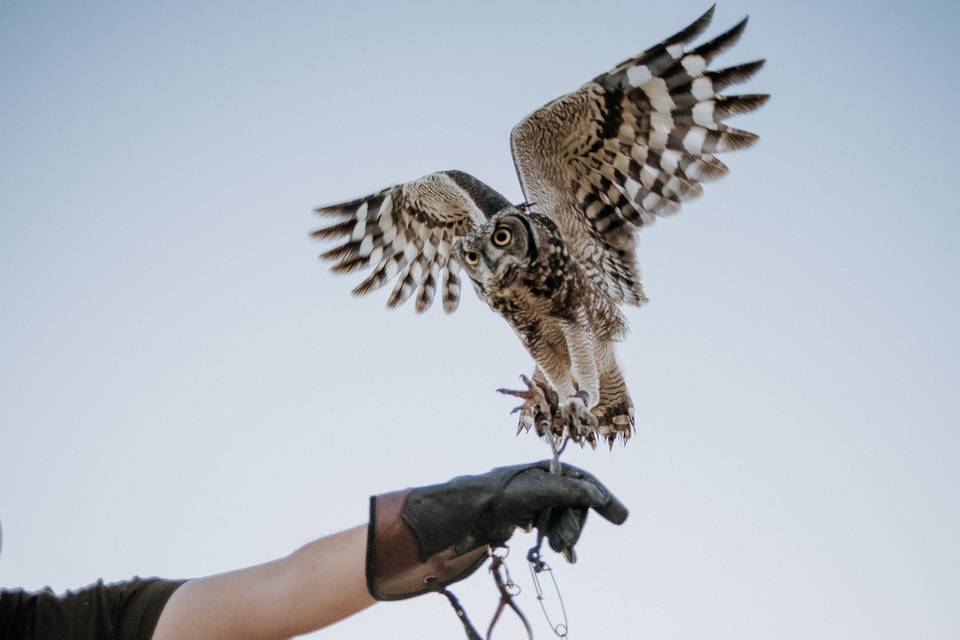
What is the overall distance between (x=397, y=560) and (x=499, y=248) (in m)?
1.34

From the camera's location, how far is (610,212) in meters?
3.25

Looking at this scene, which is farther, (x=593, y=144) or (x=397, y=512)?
(x=593, y=144)

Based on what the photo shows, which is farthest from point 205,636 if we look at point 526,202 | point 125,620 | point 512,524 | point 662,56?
point 662,56

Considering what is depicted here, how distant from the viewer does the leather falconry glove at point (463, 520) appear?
1704 millimetres

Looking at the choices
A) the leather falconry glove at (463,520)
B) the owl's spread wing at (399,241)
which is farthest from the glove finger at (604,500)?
the owl's spread wing at (399,241)

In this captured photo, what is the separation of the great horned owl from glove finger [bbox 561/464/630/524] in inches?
24.3

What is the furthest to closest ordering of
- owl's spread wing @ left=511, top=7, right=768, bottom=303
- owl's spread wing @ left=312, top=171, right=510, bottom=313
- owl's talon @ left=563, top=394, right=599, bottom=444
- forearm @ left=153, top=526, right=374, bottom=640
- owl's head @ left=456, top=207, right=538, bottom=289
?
owl's spread wing @ left=312, top=171, right=510, bottom=313, owl's spread wing @ left=511, top=7, right=768, bottom=303, owl's head @ left=456, top=207, right=538, bottom=289, owl's talon @ left=563, top=394, right=599, bottom=444, forearm @ left=153, top=526, right=374, bottom=640

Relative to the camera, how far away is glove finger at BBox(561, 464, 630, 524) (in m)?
1.83

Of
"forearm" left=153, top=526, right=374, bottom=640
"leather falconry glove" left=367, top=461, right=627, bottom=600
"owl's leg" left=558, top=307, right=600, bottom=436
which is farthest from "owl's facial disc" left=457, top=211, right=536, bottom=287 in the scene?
"forearm" left=153, top=526, right=374, bottom=640

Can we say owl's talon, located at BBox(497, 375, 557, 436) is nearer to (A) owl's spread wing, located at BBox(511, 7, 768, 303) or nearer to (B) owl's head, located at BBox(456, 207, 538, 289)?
(B) owl's head, located at BBox(456, 207, 538, 289)

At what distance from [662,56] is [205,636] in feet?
8.89

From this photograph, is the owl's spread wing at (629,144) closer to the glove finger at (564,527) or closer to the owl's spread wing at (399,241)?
the owl's spread wing at (399,241)

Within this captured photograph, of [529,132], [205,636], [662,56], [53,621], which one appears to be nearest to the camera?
[205,636]

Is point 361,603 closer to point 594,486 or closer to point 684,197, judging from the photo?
point 594,486
